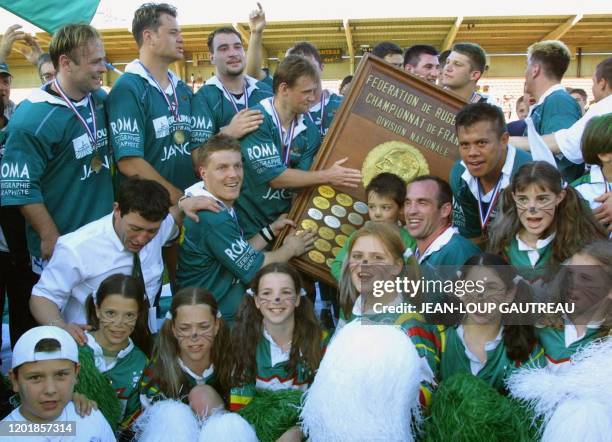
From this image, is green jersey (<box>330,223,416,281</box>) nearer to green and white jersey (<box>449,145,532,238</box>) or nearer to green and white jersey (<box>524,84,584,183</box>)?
green and white jersey (<box>449,145,532,238</box>)

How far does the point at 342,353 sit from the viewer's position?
7.68 ft

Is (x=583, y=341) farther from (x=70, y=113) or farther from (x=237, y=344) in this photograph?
(x=70, y=113)

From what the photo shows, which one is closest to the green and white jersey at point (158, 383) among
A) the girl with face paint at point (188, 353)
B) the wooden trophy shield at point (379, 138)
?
the girl with face paint at point (188, 353)

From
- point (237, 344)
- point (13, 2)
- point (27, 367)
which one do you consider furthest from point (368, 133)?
point (13, 2)

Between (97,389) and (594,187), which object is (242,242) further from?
(594,187)

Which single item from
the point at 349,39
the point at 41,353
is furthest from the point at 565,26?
the point at 41,353

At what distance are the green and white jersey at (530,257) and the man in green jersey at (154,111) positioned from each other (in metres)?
2.12

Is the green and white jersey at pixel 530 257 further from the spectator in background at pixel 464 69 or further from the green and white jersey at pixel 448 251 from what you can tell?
the spectator in background at pixel 464 69

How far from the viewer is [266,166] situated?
3.87 metres

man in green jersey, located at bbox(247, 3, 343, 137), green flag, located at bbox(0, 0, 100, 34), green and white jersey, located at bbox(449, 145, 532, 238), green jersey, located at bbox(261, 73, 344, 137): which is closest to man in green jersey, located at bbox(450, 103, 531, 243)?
green and white jersey, located at bbox(449, 145, 532, 238)

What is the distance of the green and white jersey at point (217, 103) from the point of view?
4309 mm

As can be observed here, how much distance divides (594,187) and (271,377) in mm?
1904

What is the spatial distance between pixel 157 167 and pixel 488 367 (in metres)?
2.53

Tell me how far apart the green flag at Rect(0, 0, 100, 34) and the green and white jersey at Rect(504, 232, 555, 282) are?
11.1ft
